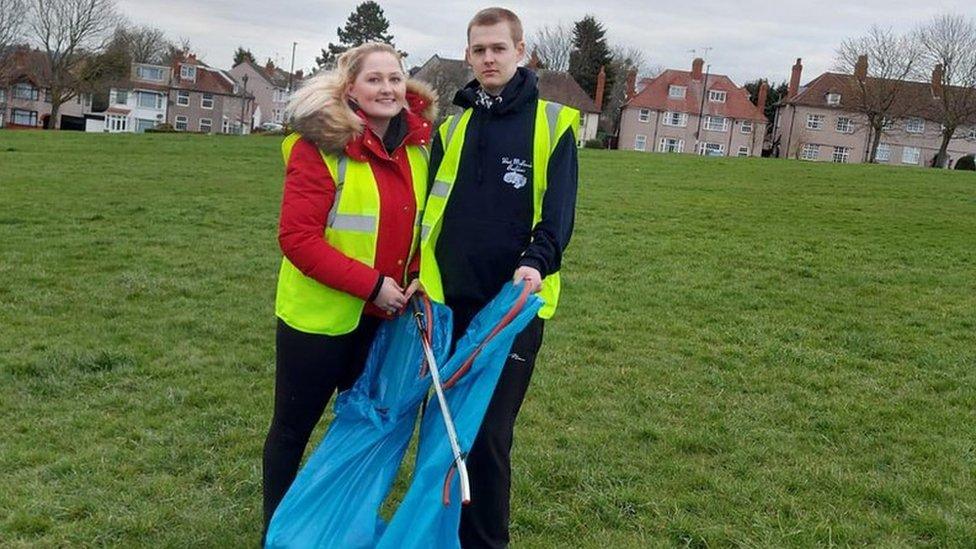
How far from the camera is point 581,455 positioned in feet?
16.5

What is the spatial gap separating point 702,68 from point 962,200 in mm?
51126

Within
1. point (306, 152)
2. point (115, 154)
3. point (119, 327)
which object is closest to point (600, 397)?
point (306, 152)

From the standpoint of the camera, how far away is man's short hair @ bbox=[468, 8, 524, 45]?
10.7 feet

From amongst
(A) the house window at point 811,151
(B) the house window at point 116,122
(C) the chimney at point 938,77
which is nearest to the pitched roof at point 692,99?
(A) the house window at point 811,151

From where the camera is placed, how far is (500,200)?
3.30 meters

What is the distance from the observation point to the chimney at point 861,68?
49531 mm

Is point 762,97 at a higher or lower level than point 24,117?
higher

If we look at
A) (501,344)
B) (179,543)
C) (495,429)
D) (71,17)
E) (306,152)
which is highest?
(71,17)

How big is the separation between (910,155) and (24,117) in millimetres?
74967

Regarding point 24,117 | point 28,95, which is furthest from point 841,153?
point 28,95

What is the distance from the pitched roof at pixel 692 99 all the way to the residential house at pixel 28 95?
147 ft

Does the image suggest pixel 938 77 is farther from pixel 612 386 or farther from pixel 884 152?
pixel 612 386

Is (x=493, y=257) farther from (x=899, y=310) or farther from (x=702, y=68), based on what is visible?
(x=702, y=68)

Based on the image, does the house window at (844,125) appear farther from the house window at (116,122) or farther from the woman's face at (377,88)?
the woman's face at (377,88)
